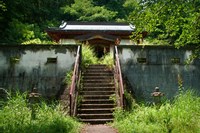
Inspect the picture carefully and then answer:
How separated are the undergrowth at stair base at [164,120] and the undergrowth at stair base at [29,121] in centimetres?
150

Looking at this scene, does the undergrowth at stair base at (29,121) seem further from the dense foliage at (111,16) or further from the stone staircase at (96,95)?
the dense foliage at (111,16)

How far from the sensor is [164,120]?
A: 8.05 m

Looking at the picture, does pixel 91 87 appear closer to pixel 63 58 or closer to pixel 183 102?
pixel 63 58

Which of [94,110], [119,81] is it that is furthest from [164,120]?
[119,81]

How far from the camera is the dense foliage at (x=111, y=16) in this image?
7.82 meters

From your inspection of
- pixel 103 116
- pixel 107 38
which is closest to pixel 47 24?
pixel 107 38

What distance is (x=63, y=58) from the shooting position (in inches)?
566

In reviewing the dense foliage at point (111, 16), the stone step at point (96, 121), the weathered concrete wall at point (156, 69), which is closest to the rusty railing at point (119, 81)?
the stone step at point (96, 121)

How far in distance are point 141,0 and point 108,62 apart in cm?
771

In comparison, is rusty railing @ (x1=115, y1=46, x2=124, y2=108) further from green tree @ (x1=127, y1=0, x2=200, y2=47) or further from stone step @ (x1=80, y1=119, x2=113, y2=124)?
green tree @ (x1=127, y1=0, x2=200, y2=47)

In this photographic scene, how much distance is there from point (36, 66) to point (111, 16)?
23578 mm

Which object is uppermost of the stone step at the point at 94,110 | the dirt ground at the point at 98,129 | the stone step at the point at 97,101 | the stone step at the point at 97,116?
the stone step at the point at 97,101

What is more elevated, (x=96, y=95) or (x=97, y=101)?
(x=96, y=95)

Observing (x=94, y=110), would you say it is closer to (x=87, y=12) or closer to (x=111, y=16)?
(x=111, y=16)
